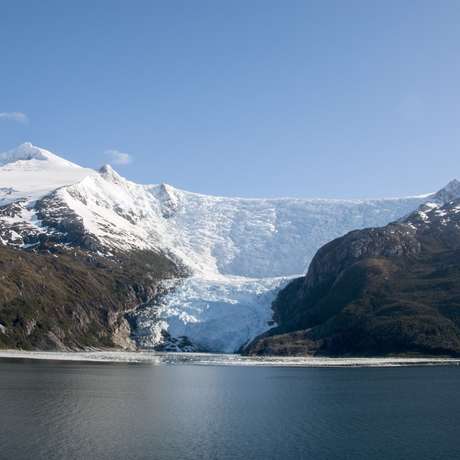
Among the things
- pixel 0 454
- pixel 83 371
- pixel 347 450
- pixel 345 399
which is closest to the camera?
pixel 0 454

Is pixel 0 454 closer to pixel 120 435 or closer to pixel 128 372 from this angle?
pixel 120 435

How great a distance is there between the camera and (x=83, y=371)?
154 meters

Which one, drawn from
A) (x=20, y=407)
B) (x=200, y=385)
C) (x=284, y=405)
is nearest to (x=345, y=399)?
(x=284, y=405)

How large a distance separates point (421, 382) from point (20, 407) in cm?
7671

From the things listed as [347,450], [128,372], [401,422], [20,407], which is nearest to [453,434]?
[401,422]

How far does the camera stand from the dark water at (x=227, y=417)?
6638 cm

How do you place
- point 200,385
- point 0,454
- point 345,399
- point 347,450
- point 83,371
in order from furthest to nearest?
point 83,371 < point 200,385 < point 345,399 < point 347,450 < point 0,454

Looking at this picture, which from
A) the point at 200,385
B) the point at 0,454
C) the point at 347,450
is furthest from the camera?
the point at 200,385

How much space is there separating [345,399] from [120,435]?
4479cm

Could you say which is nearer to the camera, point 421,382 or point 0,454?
point 0,454

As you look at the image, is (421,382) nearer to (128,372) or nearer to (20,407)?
(128,372)

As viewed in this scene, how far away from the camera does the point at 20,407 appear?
88.0m

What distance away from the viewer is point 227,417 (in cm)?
8606

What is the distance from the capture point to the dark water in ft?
218
